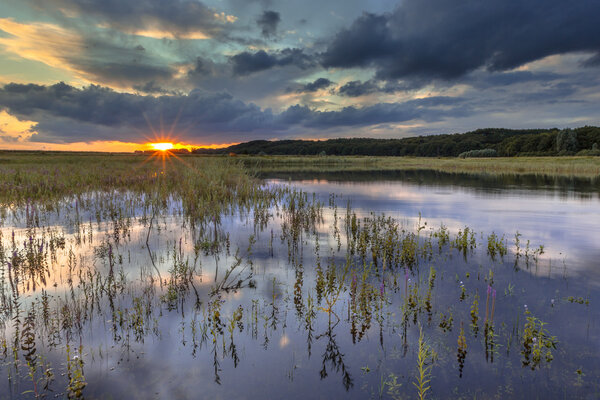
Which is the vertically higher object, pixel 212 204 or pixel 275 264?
pixel 212 204

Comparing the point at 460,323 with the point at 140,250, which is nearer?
the point at 460,323

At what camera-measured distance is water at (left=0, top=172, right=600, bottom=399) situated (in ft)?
14.2

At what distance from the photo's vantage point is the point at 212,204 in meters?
16.3

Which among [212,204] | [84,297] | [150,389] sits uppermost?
[212,204]

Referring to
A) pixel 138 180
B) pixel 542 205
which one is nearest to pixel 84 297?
pixel 138 180

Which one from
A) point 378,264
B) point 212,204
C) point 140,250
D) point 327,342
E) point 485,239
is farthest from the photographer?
point 212,204

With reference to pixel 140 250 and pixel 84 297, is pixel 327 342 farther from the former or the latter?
pixel 140 250

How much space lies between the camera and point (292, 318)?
235 inches

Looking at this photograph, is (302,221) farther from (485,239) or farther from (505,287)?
(505,287)

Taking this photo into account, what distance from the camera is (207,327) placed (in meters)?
5.55

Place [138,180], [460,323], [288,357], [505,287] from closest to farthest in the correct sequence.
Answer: [288,357] → [460,323] → [505,287] → [138,180]

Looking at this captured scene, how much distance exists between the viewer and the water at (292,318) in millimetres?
4328

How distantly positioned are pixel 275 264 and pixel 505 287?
5774mm

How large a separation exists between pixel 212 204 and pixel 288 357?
12.4 m
